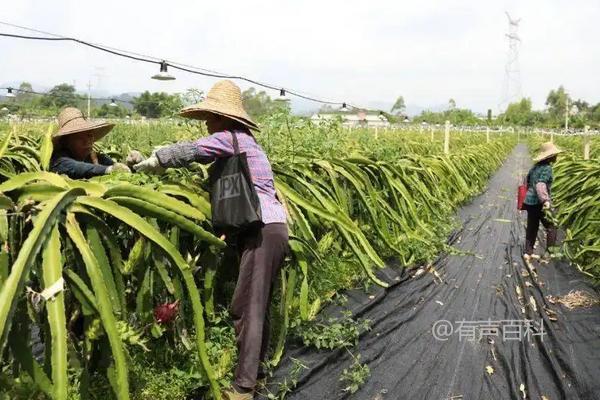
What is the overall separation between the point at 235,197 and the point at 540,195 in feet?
12.8

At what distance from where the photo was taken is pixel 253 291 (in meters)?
2.47

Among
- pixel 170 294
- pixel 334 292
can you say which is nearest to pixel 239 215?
pixel 170 294

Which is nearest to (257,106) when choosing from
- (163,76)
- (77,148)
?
(163,76)

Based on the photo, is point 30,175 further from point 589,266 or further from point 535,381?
point 589,266

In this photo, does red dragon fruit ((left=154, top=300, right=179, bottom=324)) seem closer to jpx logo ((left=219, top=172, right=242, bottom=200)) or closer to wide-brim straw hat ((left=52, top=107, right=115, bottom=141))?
jpx logo ((left=219, top=172, right=242, bottom=200))

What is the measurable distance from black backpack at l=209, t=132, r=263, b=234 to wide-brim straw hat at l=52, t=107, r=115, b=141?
0.85m

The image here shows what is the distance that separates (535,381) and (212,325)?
5.81ft

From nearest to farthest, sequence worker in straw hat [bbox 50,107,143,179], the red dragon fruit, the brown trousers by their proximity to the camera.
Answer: the red dragon fruit, the brown trousers, worker in straw hat [bbox 50,107,143,179]

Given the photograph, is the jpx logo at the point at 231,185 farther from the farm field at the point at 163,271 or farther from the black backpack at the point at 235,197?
the farm field at the point at 163,271

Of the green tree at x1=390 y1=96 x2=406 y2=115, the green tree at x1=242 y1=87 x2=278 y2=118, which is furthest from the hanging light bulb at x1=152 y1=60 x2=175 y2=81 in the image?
the green tree at x1=390 y1=96 x2=406 y2=115

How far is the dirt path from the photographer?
9.02 ft

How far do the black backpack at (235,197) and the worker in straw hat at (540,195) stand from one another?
3.83 meters

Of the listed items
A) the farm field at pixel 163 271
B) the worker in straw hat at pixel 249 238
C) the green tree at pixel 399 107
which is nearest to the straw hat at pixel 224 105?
the worker in straw hat at pixel 249 238

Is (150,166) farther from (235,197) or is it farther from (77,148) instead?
(77,148)
